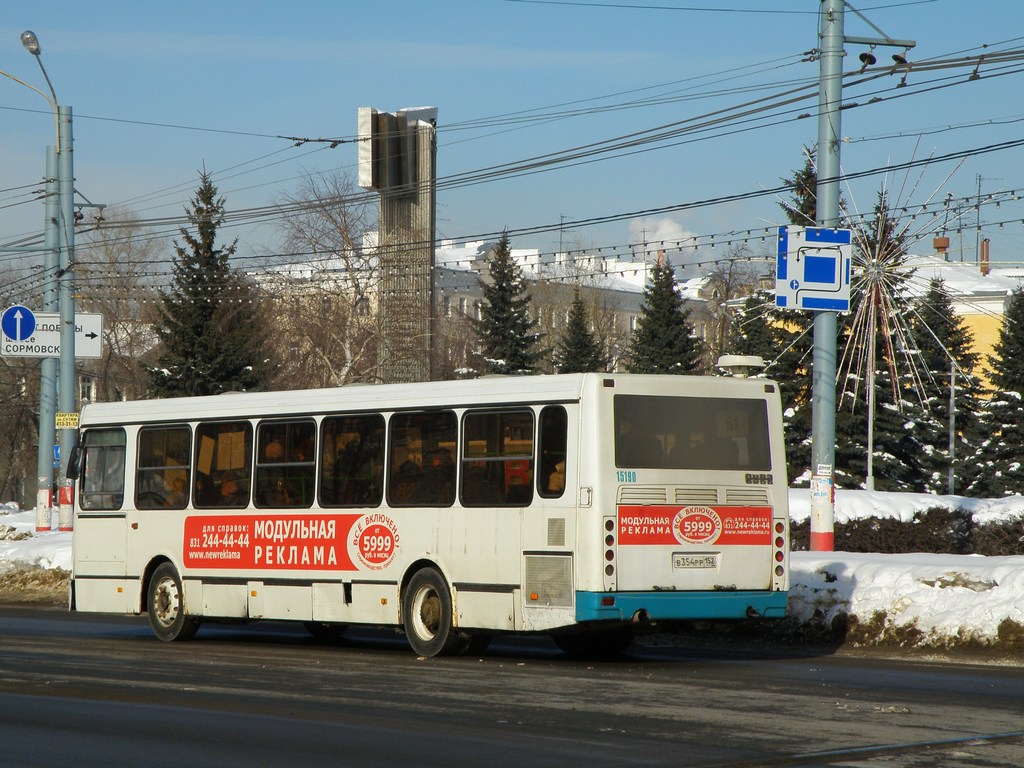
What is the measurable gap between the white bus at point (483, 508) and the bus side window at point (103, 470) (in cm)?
108

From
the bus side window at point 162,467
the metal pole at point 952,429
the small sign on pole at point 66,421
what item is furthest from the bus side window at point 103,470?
the metal pole at point 952,429

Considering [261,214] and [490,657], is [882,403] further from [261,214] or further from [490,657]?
[490,657]

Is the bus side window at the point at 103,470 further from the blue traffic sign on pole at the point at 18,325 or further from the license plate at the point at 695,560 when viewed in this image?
the blue traffic sign on pole at the point at 18,325

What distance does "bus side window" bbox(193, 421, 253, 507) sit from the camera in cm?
1750

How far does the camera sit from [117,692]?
11852 mm

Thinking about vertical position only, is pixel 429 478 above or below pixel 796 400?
below

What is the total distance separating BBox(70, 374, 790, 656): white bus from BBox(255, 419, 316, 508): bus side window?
0.02m

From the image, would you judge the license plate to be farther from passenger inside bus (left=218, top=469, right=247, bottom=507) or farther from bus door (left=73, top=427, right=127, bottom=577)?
bus door (left=73, top=427, right=127, bottom=577)

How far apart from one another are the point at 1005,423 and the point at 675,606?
5569 centimetres

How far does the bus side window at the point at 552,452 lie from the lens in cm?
1433

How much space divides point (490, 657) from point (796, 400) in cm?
3942

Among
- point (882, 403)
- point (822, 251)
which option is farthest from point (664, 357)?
point (822, 251)

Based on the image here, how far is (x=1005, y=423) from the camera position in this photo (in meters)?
66.6

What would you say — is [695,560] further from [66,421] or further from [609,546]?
[66,421]
